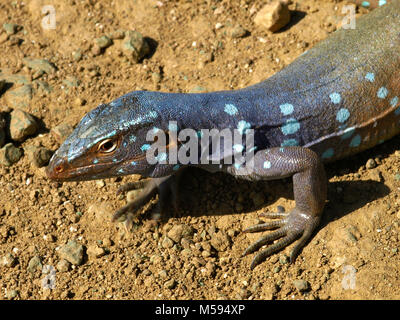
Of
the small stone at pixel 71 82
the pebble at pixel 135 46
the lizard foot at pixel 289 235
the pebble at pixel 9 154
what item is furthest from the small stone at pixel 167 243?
the pebble at pixel 135 46

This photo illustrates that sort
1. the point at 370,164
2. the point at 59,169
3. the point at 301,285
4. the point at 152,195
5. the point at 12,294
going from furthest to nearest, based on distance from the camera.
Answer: the point at 152,195 → the point at 370,164 → the point at 12,294 → the point at 59,169 → the point at 301,285

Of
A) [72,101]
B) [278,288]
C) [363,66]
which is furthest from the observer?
[72,101]

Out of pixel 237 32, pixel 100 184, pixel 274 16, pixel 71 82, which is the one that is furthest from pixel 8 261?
pixel 274 16

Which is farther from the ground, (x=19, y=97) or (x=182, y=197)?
(x=19, y=97)

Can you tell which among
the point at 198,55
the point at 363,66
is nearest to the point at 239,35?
the point at 198,55

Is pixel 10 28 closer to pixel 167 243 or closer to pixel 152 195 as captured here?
pixel 152 195

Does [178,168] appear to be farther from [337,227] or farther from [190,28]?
[190,28]
